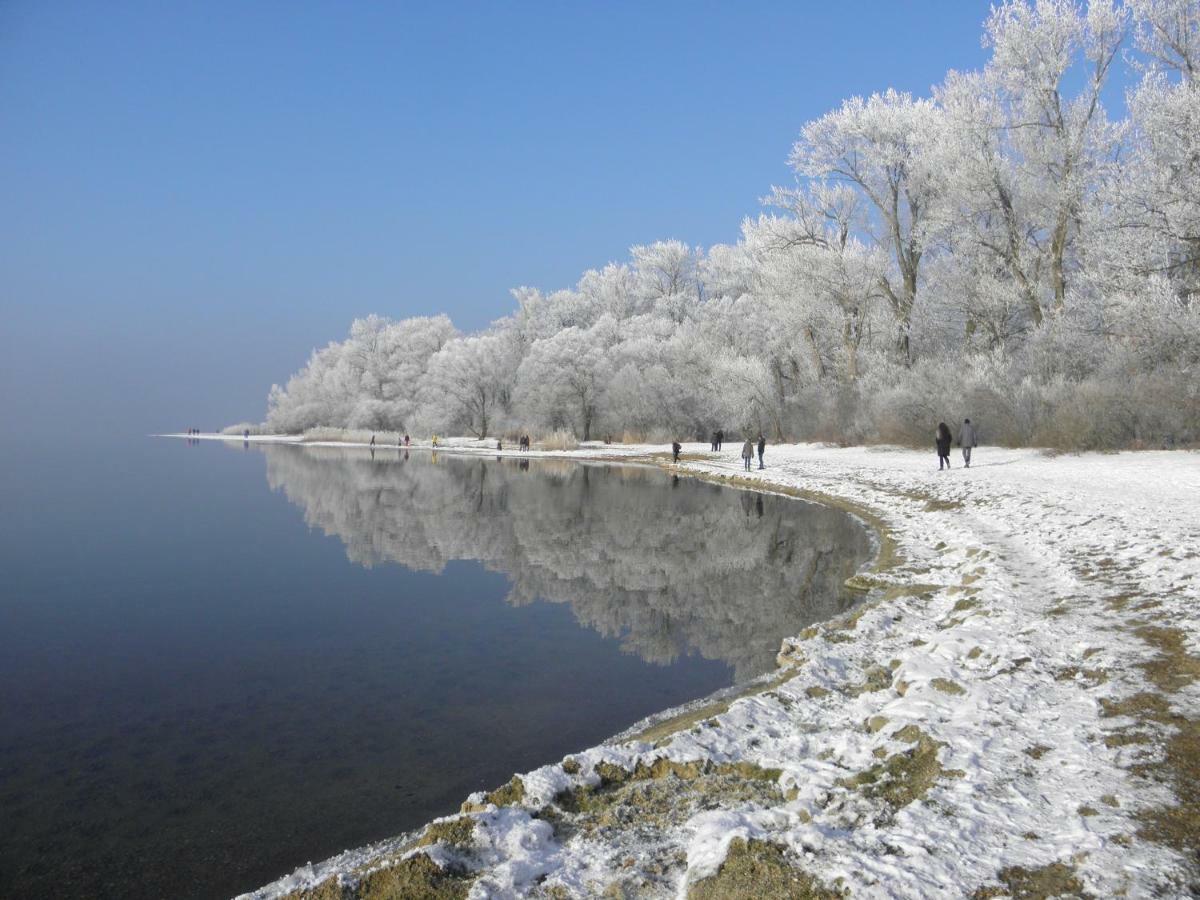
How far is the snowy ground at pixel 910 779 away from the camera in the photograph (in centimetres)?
349

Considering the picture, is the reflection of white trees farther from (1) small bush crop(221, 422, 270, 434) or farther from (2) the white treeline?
(1) small bush crop(221, 422, 270, 434)

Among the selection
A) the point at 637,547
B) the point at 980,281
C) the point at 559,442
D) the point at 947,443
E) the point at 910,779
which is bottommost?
the point at 637,547

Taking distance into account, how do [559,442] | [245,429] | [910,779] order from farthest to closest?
[245,429], [559,442], [910,779]

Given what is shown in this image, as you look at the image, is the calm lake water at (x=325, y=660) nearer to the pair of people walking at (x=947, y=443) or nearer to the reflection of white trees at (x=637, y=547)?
the reflection of white trees at (x=637, y=547)

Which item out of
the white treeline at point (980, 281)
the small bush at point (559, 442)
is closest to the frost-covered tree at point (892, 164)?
the white treeline at point (980, 281)

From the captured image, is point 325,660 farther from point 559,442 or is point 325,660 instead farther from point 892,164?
point 559,442

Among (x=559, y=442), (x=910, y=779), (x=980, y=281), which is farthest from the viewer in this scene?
(x=559, y=442)

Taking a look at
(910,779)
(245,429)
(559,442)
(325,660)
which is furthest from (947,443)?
(245,429)

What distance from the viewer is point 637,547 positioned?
55.1 ft

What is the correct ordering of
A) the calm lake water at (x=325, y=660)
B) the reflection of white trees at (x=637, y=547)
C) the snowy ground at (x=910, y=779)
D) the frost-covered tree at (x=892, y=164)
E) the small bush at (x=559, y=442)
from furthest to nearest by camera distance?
the small bush at (x=559, y=442) → the frost-covered tree at (x=892, y=164) → the reflection of white trees at (x=637, y=547) → the calm lake water at (x=325, y=660) → the snowy ground at (x=910, y=779)

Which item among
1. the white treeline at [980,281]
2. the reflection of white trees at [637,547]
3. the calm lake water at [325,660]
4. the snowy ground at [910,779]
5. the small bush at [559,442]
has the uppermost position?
the white treeline at [980,281]

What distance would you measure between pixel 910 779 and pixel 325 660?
7244 mm

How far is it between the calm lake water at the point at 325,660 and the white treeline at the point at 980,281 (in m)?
12.1

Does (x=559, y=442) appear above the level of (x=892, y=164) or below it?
below
